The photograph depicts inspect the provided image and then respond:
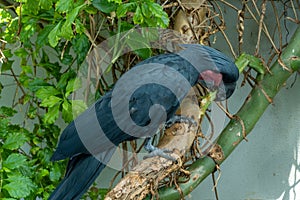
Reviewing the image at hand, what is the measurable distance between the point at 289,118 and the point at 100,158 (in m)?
1.02

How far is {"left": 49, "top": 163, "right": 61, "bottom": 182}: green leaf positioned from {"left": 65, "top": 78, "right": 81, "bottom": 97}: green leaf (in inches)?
10.8

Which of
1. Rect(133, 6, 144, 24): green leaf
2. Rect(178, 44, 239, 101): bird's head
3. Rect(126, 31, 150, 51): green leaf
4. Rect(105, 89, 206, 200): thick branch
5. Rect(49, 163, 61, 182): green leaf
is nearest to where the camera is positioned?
Rect(105, 89, 206, 200): thick branch

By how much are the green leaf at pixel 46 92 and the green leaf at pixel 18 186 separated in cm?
28

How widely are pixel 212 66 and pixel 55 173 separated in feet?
2.21

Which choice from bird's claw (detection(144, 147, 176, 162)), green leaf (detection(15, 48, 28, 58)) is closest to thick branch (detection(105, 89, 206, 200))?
bird's claw (detection(144, 147, 176, 162))

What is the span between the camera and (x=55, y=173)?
1843 mm

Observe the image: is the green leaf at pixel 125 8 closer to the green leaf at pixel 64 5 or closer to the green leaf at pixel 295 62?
the green leaf at pixel 64 5

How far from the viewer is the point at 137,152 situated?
6.20ft

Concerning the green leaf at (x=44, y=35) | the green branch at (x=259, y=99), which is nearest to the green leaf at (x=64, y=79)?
the green leaf at (x=44, y=35)

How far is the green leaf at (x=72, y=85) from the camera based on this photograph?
5.79ft

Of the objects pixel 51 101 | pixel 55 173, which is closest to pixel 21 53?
pixel 51 101

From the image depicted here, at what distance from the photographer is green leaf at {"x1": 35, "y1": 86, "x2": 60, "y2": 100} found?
1.77 meters

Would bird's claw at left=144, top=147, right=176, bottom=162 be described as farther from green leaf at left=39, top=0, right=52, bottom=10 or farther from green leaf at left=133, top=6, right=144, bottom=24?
green leaf at left=39, top=0, right=52, bottom=10

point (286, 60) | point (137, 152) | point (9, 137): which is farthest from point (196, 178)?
point (9, 137)
